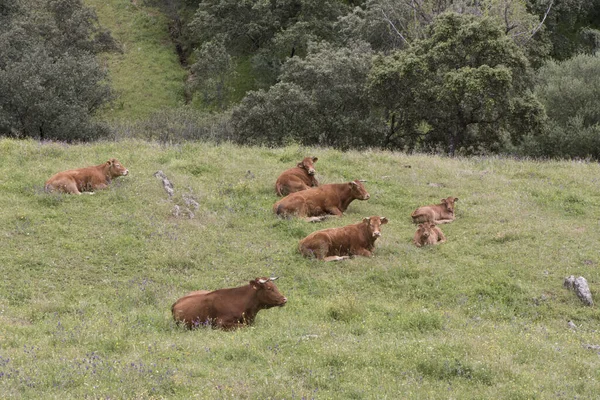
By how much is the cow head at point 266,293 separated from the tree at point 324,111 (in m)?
26.8

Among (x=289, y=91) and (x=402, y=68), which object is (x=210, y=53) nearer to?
(x=289, y=91)

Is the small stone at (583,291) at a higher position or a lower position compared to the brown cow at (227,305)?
lower

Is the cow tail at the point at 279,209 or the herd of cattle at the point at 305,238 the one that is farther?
the cow tail at the point at 279,209

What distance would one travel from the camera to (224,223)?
1777 centimetres

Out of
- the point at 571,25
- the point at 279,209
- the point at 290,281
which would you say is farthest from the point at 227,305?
the point at 571,25

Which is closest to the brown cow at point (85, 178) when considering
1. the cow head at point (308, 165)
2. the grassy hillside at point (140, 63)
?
the cow head at point (308, 165)

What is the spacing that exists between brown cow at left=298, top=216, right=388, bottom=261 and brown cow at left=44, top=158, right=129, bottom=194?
6.73 m

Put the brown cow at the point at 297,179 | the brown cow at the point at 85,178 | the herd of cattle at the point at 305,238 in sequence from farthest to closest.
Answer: the brown cow at the point at 297,179 < the brown cow at the point at 85,178 < the herd of cattle at the point at 305,238

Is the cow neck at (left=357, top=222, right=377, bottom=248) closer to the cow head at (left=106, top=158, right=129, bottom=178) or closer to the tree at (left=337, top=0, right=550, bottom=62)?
the cow head at (left=106, top=158, right=129, bottom=178)

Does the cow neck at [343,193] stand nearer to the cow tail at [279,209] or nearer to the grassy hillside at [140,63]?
the cow tail at [279,209]

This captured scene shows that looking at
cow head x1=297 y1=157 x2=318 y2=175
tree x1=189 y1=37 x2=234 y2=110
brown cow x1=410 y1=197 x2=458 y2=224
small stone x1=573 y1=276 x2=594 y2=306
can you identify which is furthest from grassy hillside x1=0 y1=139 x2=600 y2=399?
tree x1=189 y1=37 x2=234 y2=110

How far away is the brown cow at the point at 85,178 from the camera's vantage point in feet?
60.8

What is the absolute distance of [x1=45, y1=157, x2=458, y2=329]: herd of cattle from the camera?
11836 mm

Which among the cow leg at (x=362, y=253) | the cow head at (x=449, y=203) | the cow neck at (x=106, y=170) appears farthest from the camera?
the cow neck at (x=106, y=170)
